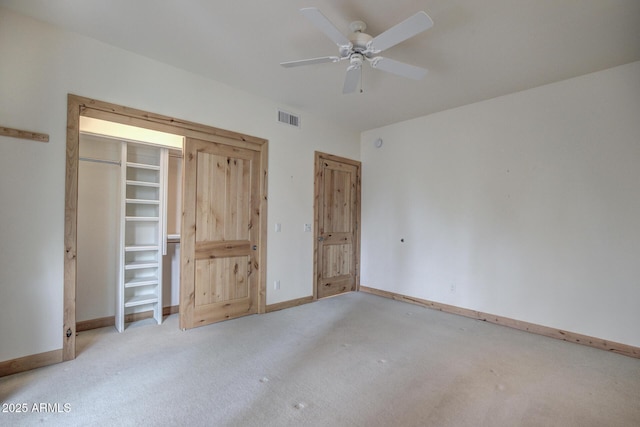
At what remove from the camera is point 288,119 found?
4.29 metres

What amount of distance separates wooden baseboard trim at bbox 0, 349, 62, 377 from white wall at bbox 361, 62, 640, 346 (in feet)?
13.7

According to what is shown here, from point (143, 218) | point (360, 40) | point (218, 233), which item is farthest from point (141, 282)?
point (360, 40)

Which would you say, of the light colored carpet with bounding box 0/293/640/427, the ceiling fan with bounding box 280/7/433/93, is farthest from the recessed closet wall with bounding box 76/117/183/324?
the ceiling fan with bounding box 280/7/433/93

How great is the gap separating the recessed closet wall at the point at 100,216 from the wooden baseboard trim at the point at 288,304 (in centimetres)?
164

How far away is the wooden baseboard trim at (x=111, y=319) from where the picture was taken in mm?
3326

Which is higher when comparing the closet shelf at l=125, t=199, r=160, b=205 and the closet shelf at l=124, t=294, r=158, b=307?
the closet shelf at l=125, t=199, r=160, b=205

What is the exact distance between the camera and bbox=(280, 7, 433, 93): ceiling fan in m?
1.89

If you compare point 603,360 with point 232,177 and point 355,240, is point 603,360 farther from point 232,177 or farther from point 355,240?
point 232,177

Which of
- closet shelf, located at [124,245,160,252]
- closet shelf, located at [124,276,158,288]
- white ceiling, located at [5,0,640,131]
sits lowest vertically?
closet shelf, located at [124,276,158,288]

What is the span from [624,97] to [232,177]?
4.30 meters

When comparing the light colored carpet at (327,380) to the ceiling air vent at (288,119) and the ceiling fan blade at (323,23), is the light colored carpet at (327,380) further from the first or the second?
the ceiling air vent at (288,119)

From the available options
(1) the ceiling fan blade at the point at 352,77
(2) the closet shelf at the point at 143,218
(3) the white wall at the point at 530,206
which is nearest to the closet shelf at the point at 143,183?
(2) the closet shelf at the point at 143,218

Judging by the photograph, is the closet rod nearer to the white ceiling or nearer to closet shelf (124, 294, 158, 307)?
the white ceiling

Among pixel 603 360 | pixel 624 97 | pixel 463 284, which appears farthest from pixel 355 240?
pixel 624 97
